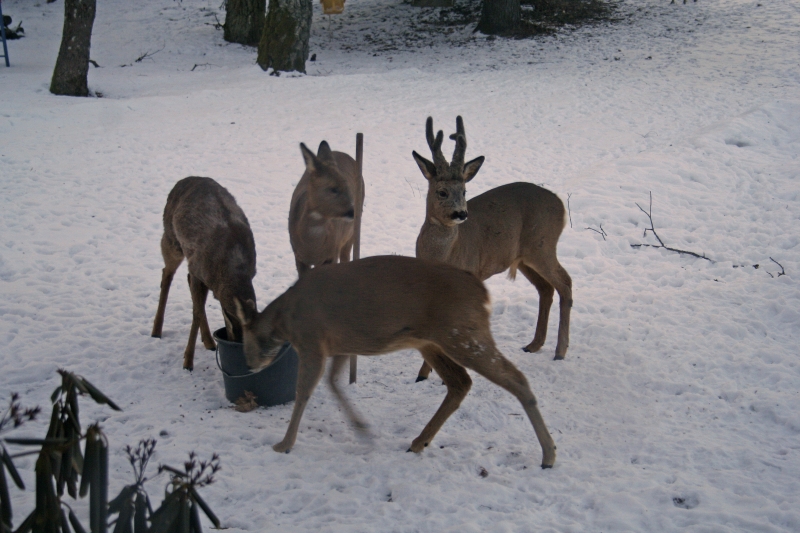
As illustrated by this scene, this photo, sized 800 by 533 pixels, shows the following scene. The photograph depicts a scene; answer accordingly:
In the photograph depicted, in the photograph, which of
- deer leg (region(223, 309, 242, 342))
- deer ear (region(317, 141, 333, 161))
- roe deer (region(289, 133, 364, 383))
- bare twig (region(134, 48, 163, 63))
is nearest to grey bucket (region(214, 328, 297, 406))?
deer leg (region(223, 309, 242, 342))

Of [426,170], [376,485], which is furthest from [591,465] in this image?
[426,170]

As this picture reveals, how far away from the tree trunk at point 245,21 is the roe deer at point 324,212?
1469 cm

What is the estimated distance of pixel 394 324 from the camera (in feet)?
14.3

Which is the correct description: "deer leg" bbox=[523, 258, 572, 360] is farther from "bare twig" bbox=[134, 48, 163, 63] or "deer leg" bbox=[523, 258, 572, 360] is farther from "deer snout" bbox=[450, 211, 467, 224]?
"bare twig" bbox=[134, 48, 163, 63]

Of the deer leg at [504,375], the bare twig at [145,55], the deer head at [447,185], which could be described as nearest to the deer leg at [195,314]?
the deer head at [447,185]

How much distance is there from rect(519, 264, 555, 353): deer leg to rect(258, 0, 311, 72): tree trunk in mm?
11331

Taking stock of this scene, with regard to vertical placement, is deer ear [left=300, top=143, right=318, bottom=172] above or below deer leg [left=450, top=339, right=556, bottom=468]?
above

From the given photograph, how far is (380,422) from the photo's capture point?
523cm

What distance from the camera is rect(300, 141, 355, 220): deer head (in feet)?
20.1

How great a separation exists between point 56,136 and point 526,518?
423 inches

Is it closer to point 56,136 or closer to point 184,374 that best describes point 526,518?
point 184,374

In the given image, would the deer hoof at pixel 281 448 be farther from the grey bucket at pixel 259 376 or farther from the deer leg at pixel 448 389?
the deer leg at pixel 448 389

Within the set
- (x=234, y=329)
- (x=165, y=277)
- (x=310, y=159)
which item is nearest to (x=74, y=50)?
(x=165, y=277)

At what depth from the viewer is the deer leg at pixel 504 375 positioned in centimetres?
432
